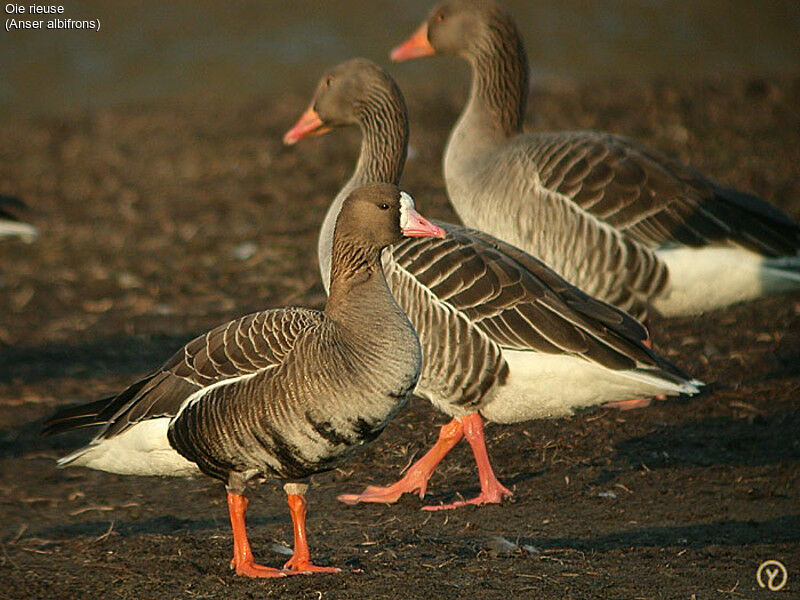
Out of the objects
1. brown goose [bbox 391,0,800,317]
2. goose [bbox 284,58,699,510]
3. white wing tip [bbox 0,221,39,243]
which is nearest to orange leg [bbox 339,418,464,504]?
goose [bbox 284,58,699,510]

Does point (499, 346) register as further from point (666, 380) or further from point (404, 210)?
point (404, 210)

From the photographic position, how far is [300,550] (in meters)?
5.07

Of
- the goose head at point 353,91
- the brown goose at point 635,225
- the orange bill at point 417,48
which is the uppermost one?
the orange bill at point 417,48

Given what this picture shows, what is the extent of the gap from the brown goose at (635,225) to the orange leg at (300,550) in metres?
3.13

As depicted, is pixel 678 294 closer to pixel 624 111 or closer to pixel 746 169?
pixel 746 169

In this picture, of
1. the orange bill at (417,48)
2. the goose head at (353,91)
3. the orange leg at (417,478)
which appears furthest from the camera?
the orange bill at (417,48)

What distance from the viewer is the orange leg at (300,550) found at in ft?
16.5

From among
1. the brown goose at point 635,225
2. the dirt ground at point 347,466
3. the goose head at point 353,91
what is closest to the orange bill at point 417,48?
the dirt ground at point 347,466

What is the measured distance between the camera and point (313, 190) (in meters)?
11.7

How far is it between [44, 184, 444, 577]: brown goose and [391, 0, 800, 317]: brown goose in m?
2.58

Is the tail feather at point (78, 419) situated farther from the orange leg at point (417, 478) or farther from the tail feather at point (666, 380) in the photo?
the tail feather at point (666, 380)

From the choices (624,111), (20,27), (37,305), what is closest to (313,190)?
(37,305)

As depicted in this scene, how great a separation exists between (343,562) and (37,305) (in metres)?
5.37

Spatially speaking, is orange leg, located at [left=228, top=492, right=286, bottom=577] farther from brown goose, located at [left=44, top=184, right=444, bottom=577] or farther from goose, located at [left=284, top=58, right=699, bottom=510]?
goose, located at [left=284, top=58, right=699, bottom=510]
